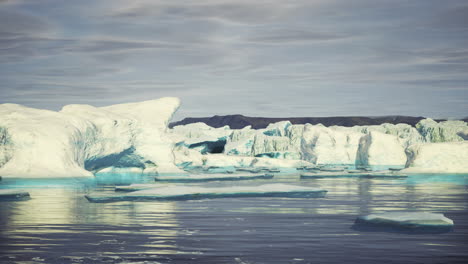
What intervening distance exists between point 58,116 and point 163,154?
786cm

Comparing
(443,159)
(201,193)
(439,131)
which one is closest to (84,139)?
(201,193)

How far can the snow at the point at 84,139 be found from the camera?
1102 inches

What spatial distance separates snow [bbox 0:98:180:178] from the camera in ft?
91.8

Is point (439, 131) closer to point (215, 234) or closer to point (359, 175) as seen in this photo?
point (359, 175)

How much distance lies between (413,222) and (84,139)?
23.1 meters

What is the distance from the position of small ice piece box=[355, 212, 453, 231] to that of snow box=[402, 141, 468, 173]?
27028mm

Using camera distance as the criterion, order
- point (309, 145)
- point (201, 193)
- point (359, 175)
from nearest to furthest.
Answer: point (201, 193), point (359, 175), point (309, 145)

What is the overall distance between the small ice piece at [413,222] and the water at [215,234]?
0.33 metres

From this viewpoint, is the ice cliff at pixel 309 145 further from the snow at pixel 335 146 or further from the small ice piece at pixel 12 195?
the small ice piece at pixel 12 195

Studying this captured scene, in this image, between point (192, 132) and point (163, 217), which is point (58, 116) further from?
point (192, 132)

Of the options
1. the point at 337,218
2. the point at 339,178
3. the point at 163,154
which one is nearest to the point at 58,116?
the point at 163,154

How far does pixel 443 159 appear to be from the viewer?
38.6 meters

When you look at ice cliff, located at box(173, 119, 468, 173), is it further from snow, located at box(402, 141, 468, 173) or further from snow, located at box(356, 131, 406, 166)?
snow, located at box(402, 141, 468, 173)

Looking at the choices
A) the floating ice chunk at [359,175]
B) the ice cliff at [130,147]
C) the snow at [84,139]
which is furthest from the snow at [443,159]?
the snow at [84,139]
